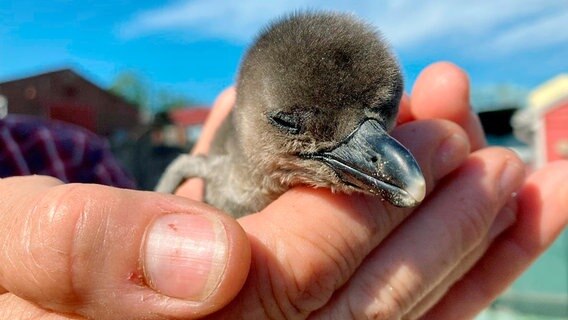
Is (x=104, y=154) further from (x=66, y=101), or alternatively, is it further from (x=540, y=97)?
(x=66, y=101)

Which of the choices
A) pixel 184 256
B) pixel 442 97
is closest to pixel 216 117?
pixel 442 97

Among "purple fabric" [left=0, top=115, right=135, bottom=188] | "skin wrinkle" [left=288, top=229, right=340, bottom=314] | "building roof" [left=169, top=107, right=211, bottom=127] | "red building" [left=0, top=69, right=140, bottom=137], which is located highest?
"skin wrinkle" [left=288, top=229, right=340, bottom=314]

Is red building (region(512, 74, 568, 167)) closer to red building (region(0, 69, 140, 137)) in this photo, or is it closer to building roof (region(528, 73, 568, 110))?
building roof (region(528, 73, 568, 110))

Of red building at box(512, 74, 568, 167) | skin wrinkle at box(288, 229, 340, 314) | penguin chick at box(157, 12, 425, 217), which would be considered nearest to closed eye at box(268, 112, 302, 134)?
penguin chick at box(157, 12, 425, 217)

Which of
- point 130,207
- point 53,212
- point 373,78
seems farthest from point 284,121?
point 53,212

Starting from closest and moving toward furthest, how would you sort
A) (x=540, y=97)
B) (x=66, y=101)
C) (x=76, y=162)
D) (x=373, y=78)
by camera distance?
1. (x=373, y=78)
2. (x=76, y=162)
3. (x=540, y=97)
4. (x=66, y=101)
